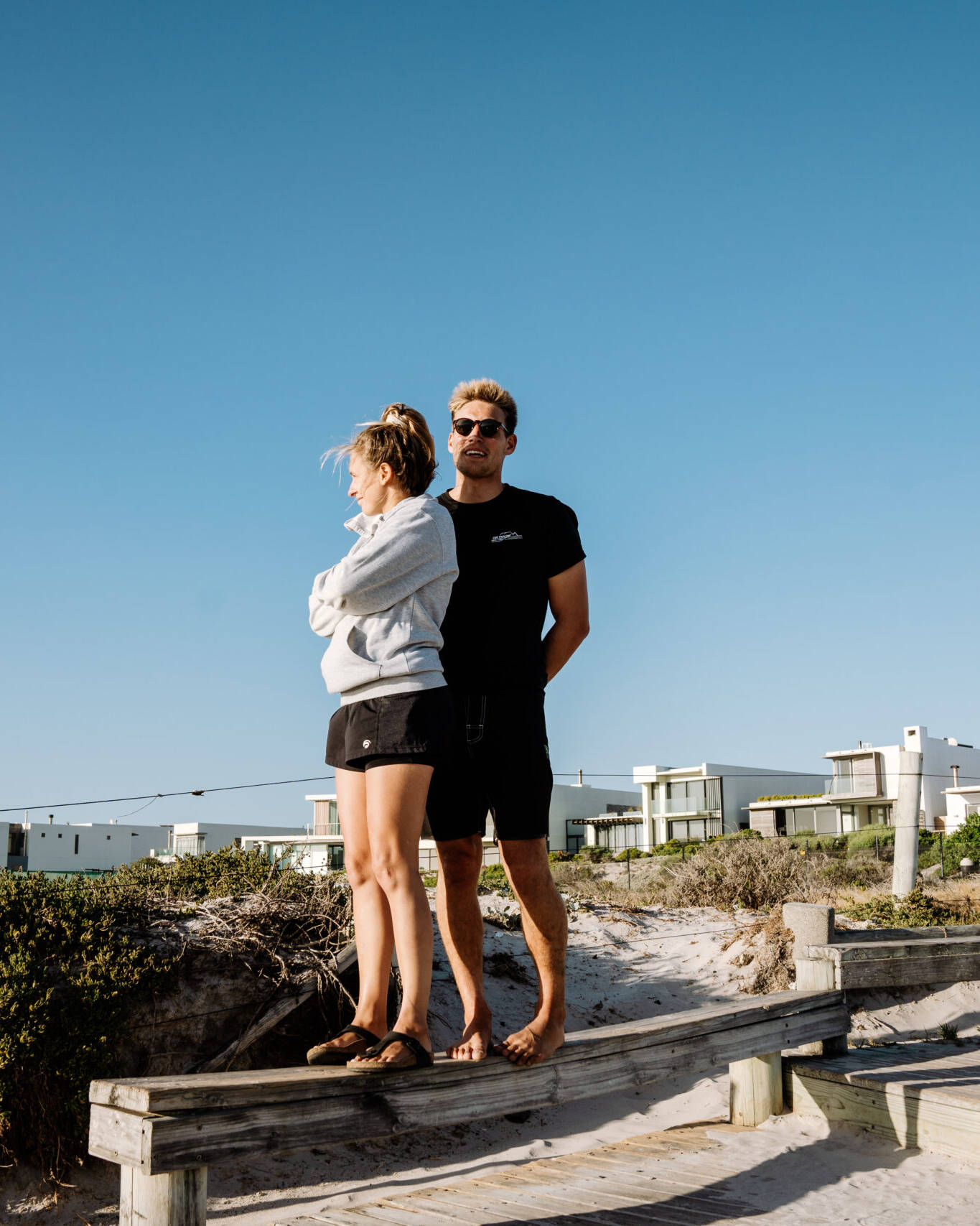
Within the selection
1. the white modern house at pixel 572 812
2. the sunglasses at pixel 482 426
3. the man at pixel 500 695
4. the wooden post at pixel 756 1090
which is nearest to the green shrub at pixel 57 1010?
the man at pixel 500 695

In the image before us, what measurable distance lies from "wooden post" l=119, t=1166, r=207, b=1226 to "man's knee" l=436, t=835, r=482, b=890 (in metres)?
1.18

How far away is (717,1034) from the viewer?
4609 mm

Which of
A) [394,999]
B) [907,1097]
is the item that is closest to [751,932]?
[394,999]

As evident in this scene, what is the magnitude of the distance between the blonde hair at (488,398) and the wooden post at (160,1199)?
2545 millimetres

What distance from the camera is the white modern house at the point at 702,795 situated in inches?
2256

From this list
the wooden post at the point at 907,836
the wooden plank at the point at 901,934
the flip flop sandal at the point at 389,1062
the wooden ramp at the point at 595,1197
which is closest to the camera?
the flip flop sandal at the point at 389,1062

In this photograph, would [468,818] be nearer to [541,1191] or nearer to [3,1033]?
[541,1191]

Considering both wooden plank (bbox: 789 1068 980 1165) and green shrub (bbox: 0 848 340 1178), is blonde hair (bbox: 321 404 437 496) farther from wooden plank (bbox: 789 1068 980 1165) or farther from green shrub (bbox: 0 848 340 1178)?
green shrub (bbox: 0 848 340 1178)

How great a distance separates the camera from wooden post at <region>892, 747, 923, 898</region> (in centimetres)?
1353

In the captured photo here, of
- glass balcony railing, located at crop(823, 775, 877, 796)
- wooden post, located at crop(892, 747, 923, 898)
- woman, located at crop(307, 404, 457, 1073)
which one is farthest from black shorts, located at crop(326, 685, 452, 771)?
glass balcony railing, located at crop(823, 775, 877, 796)

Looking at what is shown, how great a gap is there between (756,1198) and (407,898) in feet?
6.91

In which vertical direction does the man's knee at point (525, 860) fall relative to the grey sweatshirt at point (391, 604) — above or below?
below

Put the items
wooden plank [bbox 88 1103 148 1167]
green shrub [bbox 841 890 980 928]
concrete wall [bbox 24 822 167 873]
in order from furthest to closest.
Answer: concrete wall [bbox 24 822 167 873]
green shrub [bbox 841 890 980 928]
wooden plank [bbox 88 1103 148 1167]

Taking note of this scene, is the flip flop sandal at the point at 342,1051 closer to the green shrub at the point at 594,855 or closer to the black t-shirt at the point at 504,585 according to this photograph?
the black t-shirt at the point at 504,585
